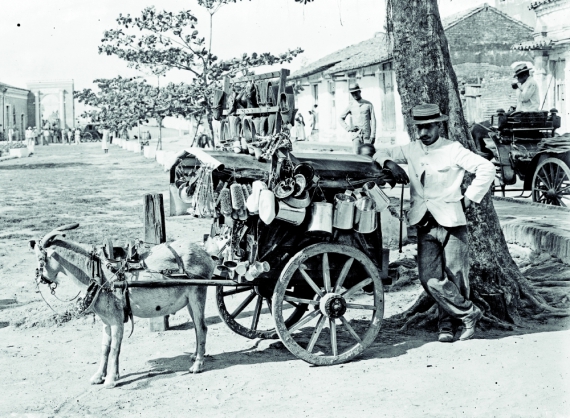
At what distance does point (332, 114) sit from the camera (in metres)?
40.6

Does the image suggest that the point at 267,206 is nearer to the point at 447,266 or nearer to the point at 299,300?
the point at 299,300

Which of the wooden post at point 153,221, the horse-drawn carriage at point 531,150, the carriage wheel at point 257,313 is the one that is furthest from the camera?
the horse-drawn carriage at point 531,150

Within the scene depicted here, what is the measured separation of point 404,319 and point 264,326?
1306mm

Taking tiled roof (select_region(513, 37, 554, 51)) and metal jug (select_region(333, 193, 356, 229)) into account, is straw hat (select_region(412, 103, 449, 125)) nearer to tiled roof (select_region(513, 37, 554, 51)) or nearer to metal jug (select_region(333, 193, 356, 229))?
metal jug (select_region(333, 193, 356, 229))

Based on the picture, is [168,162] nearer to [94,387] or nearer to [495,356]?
[94,387]

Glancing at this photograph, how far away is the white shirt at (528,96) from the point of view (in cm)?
1250

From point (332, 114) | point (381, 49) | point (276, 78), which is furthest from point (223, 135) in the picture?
point (332, 114)

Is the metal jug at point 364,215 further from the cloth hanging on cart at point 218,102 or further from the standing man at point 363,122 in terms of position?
the standing man at point 363,122

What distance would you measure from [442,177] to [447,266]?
73 cm

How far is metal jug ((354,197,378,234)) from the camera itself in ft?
18.3

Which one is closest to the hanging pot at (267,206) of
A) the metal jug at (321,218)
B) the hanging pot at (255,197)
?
the hanging pot at (255,197)

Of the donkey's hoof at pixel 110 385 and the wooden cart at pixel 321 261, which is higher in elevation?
the wooden cart at pixel 321 261

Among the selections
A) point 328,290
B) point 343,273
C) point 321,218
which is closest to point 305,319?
point 328,290

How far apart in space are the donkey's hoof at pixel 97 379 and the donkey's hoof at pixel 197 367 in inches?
25.8
